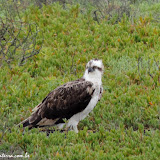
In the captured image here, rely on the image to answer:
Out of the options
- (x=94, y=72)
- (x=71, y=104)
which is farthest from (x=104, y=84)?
(x=71, y=104)

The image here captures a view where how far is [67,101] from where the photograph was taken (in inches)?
300

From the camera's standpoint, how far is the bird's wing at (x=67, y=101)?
7.53 metres

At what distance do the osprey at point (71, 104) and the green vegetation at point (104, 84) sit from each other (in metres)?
0.34

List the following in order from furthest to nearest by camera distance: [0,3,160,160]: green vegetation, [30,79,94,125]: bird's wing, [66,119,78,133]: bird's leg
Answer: [66,119,78,133]: bird's leg → [30,79,94,125]: bird's wing → [0,3,160,160]: green vegetation

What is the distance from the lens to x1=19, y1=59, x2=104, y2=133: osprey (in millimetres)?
7555

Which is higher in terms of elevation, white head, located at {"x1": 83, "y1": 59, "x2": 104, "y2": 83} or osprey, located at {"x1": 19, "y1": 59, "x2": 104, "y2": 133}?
white head, located at {"x1": 83, "y1": 59, "x2": 104, "y2": 83}

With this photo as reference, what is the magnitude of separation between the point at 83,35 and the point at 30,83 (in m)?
3.47

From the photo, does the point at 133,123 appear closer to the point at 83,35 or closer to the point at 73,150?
the point at 73,150

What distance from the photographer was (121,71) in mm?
10359

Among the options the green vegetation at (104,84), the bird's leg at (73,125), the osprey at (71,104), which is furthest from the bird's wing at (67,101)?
the green vegetation at (104,84)

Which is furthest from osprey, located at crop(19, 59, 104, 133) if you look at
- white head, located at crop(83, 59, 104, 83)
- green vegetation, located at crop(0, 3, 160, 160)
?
green vegetation, located at crop(0, 3, 160, 160)

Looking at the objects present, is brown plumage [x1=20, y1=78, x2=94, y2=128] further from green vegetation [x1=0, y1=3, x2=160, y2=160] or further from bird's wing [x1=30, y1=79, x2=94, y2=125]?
green vegetation [x1=0, y1=3, x2=160, y2=160]

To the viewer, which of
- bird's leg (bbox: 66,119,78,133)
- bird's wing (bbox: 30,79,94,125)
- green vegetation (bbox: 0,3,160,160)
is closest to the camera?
green vegetation (bbox: 0,3,160,160)

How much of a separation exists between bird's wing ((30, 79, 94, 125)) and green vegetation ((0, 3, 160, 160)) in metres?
0.47
